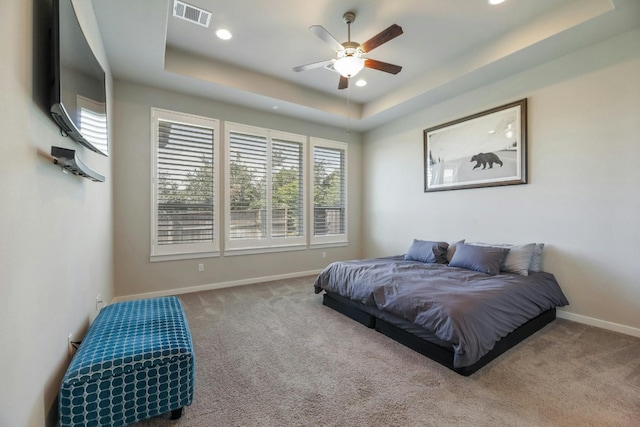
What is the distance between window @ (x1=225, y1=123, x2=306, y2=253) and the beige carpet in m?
1.93

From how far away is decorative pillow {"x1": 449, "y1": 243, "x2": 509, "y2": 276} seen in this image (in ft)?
10.4

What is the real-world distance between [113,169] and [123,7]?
2.02 meters

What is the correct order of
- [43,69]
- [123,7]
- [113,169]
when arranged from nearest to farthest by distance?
[43,69]
[123,7]
[113,169]

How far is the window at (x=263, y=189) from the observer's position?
4527 millimetres

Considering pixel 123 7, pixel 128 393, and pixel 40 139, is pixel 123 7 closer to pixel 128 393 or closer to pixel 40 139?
pixel 40 139

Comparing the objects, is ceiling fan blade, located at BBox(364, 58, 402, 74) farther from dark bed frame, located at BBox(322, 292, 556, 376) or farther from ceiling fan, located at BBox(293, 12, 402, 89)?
dark bed frame, located at BBox(322, 292, 556, 376)

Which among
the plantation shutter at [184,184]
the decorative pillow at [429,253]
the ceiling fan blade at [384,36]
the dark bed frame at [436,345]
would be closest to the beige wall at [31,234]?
the plantation shutter at [184,184]

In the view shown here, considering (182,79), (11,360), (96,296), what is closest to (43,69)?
(11,360)

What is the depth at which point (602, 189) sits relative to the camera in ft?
9.55

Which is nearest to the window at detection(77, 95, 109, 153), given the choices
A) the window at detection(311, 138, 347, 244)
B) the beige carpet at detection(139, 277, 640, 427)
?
the beige carpet at detection(139, 277, 640, 427)

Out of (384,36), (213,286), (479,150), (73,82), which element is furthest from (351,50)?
(213,286)

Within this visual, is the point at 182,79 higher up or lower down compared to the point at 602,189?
higher up

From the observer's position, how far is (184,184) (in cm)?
414

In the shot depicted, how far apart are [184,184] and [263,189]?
124 cm
